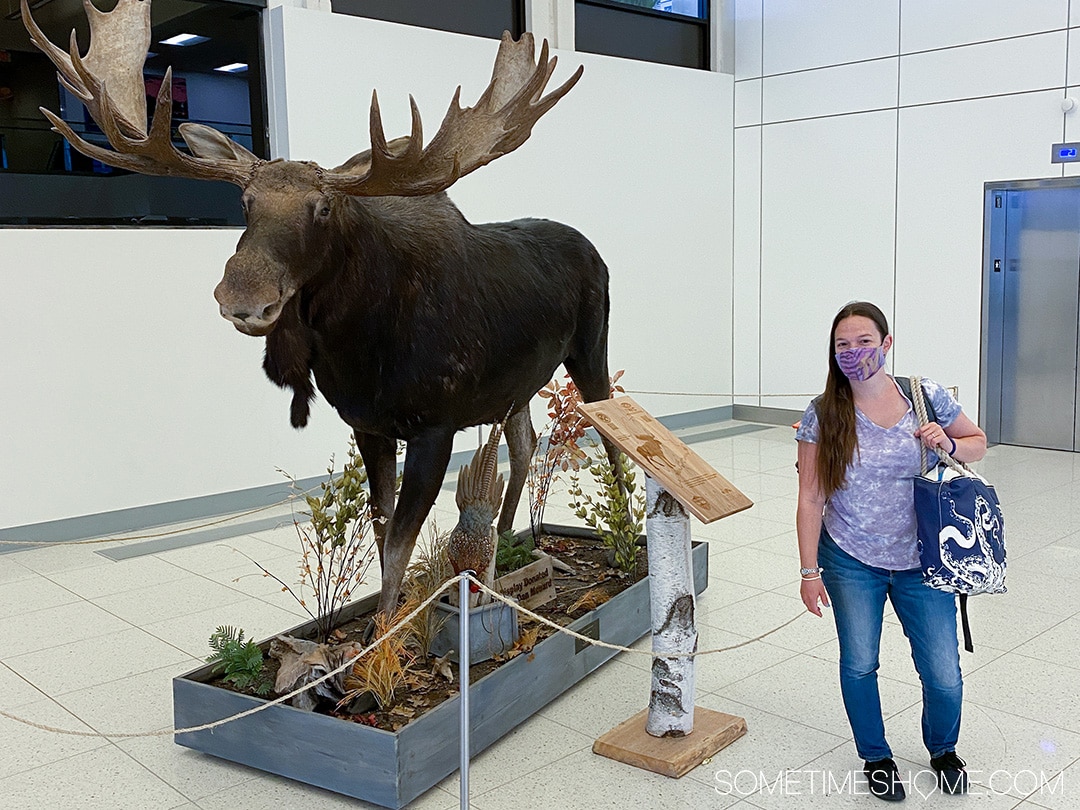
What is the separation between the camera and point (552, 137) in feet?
28.5

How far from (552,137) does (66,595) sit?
515 centimetres

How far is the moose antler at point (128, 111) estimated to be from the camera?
3.25 metres

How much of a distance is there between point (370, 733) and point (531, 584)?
1.30 metres

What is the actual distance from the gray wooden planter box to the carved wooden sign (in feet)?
2.91

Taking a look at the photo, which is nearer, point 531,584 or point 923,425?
point 923,425


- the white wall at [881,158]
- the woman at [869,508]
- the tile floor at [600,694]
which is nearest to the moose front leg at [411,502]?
the tile floor at [600,694]

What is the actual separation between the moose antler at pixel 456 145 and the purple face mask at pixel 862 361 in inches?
45.6

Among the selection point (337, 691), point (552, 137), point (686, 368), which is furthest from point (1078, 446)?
point (337, 691)

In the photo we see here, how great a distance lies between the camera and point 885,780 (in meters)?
3.18

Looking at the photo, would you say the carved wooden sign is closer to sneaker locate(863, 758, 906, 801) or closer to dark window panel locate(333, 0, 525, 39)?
sneaker locate(863, 758, 906, 801)

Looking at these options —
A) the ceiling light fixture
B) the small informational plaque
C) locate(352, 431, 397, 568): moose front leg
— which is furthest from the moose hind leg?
the ceiling light fixture

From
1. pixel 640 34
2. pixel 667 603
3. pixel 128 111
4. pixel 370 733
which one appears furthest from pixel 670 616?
pixel 640 34

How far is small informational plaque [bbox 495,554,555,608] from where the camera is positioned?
422cm

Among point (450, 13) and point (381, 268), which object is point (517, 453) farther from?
point (450, 13)
